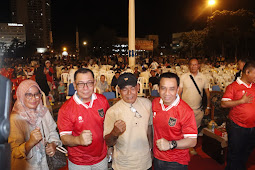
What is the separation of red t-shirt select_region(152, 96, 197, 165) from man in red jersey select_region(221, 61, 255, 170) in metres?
1.22

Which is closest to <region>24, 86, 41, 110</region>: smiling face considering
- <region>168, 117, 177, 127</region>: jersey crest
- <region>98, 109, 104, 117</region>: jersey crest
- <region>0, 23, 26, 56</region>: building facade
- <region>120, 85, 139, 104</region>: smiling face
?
<region>98, 109, 104, 117</region>: jersey crest

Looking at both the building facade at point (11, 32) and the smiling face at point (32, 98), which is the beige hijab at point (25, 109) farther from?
the building facade at point (11, 32)

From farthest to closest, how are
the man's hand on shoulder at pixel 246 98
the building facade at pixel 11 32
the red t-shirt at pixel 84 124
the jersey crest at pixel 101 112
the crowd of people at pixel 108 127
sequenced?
the building facade at pixel 11 32, the man's hand on shoulder at pixel 246 98, the jersey crest at pixel 101 112, the red t-shirt at pixel 84 124, the crowd of people at pixel 108 127

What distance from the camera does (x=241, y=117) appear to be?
299 cm

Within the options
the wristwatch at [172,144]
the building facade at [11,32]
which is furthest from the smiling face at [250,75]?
the building facade at [11,32]

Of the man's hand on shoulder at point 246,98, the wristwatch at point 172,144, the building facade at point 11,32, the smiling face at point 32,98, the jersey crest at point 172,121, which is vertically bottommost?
the wristwatch at point 172,144

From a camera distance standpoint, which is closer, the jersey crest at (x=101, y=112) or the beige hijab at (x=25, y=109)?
the beige hijab at (x=25, y=109)

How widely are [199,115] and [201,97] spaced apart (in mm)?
353

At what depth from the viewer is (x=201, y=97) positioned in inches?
165

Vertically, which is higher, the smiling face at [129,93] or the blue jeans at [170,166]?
the smiling face at [129,93]

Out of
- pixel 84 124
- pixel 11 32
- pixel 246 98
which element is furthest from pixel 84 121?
pixel 11 32

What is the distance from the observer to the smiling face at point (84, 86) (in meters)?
2.31

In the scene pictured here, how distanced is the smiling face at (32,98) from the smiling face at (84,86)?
16.7 inches

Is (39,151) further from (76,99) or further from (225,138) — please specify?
(225,138)
